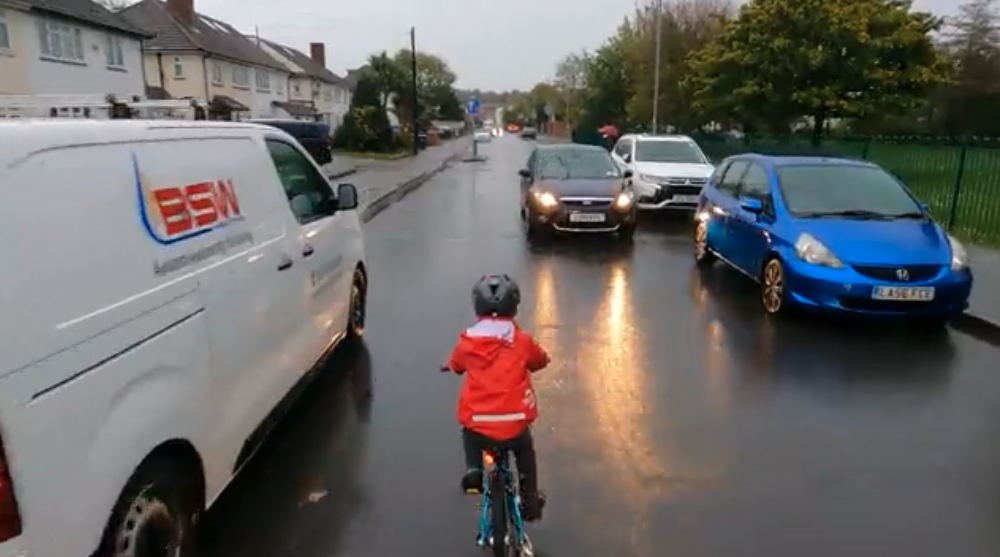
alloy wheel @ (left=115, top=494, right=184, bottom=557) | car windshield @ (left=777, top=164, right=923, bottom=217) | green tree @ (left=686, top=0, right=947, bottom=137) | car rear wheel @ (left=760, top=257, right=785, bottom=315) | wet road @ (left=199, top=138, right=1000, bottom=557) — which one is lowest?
wet road @ (left=199, top=138, right=1000, bottom=557)

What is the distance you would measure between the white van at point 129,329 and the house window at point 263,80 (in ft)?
181

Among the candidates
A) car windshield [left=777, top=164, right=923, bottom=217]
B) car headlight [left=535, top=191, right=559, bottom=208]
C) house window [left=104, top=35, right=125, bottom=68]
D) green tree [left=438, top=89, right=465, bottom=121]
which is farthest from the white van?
green tree [left=438, top=89, right=465, bottom=121]

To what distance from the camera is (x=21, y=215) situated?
2246 millimetres

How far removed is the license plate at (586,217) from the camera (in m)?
12.2

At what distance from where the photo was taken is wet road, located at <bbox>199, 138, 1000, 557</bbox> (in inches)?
143

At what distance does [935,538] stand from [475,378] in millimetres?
2355

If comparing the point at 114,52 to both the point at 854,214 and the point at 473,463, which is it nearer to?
the point at 854,214

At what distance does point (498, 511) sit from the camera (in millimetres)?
3113

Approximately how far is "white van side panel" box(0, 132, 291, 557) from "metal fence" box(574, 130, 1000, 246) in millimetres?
11666

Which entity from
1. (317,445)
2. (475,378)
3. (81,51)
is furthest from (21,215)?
(81,51)

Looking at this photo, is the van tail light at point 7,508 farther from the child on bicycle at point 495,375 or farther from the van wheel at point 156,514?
the child on bicycle at point 495,375

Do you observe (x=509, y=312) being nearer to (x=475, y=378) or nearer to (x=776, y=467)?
(x=475, y=378)

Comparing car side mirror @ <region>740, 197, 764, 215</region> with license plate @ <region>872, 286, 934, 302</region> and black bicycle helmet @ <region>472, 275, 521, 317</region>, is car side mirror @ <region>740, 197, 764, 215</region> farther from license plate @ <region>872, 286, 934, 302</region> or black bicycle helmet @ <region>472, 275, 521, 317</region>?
black bicycle helmet @ <region>472, 275, 521, 317</region>

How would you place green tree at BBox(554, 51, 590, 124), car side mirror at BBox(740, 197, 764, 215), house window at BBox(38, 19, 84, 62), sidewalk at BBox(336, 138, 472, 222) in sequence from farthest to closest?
green tree at BBox(554, 51, 590, 124)
house window at BBox(38, 19, 84, 62)
sidewalk at BBox(336, 138, 472, 222)
car side mirror at BBox(740, 197, 764, 215)
